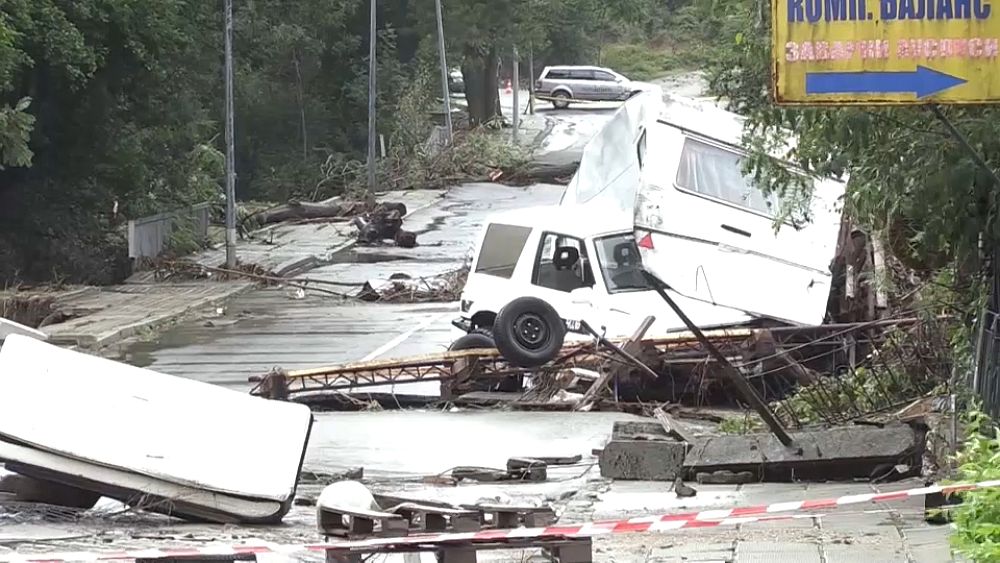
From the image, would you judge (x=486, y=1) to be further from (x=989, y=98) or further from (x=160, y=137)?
(x=989, y=98)

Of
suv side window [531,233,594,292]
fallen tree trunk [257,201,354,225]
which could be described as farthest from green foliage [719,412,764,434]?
fallen tree trunk [257,201,354,225]

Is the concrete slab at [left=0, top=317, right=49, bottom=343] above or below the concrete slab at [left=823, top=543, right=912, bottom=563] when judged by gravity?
above

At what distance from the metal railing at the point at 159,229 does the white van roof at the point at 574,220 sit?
16.5 metres

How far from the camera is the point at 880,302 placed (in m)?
15.5

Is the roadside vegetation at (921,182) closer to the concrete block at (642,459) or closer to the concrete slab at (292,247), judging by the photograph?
the concrete block at (642,459)

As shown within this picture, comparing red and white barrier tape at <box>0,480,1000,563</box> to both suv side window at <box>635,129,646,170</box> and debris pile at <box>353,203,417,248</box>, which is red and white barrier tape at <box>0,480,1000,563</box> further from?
debris pile at <box>353,203,417,248</box>

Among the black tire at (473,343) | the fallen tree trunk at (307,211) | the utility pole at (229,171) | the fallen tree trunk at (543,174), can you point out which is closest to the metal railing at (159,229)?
the utility pole at (229,171)

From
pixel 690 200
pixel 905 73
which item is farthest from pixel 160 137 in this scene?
pixel 905 73

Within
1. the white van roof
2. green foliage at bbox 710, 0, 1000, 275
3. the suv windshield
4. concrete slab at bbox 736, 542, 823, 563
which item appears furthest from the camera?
the white van roof

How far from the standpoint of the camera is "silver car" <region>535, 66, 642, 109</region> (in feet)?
238

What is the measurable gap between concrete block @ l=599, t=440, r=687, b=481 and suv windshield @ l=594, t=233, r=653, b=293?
6189mm

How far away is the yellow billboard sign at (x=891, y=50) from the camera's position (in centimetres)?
764

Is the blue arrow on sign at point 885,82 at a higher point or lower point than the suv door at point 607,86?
higher

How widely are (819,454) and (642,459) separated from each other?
4.53 feet
